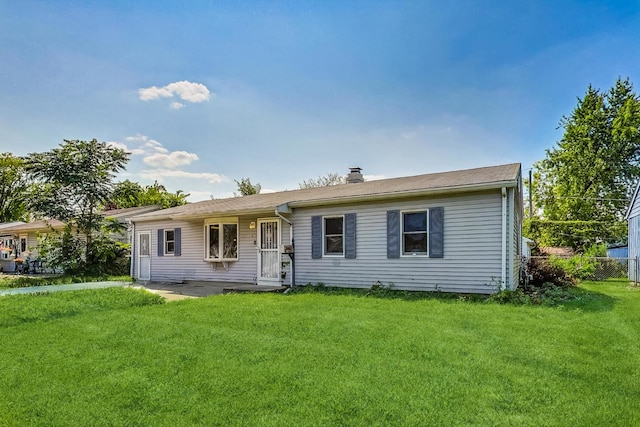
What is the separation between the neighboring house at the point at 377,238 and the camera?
28.7 feet

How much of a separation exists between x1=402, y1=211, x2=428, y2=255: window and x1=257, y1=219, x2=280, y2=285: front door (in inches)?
157

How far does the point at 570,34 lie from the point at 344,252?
988 cm

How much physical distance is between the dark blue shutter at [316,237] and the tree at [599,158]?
763 inches

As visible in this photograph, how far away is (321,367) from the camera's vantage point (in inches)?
157

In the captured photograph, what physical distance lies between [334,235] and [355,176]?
16.2ft

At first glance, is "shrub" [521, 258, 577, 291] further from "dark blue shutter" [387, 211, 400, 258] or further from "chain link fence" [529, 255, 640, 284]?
"dark blue shutter" [387, 211, 400, 258]

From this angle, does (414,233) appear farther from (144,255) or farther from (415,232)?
(144,255)

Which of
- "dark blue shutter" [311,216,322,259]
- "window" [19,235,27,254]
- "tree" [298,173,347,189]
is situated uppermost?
"tree" [298,173,347,189]

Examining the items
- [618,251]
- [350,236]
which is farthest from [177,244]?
[618,251]

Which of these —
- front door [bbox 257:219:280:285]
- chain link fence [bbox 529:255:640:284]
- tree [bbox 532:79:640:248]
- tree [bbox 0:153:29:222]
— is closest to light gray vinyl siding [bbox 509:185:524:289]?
chain link fence [bbox 529:255:640:284]

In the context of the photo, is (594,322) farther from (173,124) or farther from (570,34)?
(173,124)

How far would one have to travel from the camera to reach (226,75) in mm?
11977

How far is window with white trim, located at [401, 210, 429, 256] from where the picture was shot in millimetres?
9594

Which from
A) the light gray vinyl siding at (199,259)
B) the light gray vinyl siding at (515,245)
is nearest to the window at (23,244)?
the light gray vinyl siding at (199,259)
